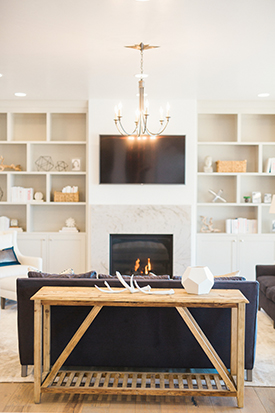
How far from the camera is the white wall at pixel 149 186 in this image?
582 cm

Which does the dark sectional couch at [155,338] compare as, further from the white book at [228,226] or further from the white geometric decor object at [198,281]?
the white book at [228,226]

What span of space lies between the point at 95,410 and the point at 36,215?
4.32 meters

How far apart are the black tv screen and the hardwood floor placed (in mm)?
3477

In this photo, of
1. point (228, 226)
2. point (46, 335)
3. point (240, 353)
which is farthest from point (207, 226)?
point (46, 335)

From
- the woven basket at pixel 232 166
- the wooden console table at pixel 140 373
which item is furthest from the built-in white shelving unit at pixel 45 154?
the wooden console table at pixel 140 373

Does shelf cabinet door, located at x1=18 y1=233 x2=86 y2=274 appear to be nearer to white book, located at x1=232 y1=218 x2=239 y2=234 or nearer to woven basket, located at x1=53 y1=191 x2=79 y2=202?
woven basket, located at x1=53 y1=191 x2=79 y2=202

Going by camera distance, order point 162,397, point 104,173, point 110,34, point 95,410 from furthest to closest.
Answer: point 104,173 → point 110,34 → point 162,397 → point 95,410

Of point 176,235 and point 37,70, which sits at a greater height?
point 37,70

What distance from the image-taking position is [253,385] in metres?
2.89

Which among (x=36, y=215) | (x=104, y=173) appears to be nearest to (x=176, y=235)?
(x=104, y=173)

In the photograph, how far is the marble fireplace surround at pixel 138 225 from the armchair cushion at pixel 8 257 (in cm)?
116

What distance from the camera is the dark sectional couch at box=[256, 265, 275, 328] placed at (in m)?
4.16

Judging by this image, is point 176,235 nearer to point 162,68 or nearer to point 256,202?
point 256,202

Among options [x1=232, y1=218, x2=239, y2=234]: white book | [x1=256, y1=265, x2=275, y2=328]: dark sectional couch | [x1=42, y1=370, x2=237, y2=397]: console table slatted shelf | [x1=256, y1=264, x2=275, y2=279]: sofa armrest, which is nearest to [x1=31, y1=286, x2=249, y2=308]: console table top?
[x1=42, y1=370, x2=237, y2=397]: console table slatted shelf
